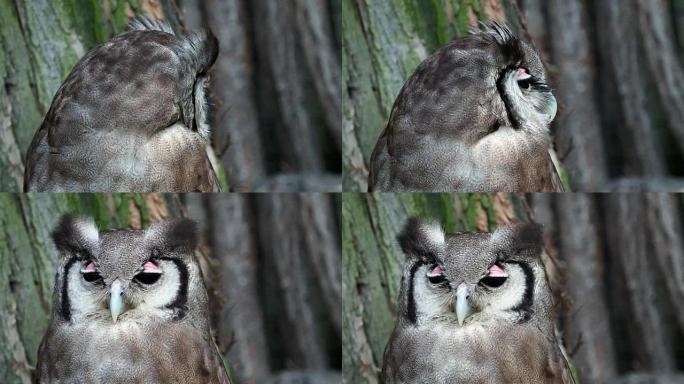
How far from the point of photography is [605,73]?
259 cm

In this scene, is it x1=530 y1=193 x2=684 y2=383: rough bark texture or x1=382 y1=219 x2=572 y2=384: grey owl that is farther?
x1=530 y1=193 x2=684 y2=383: rough bark texture

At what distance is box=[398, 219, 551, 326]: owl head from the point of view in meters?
2.44

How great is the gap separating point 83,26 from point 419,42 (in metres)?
0.79

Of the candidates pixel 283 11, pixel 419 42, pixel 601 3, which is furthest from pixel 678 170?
pixel 283 11

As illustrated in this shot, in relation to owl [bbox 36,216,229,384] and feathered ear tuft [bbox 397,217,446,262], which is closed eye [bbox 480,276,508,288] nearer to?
feathered ear tuft [bbox 397,217,446,262]

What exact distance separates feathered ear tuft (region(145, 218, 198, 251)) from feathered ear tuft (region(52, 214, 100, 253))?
122mm

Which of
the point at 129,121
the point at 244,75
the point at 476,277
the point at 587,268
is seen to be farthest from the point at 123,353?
the point at 587,268

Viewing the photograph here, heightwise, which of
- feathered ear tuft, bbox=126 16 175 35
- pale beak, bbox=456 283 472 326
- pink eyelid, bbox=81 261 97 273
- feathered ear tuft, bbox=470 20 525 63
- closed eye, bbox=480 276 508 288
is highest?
feathered ear tuft, bbox=126 16 175 35

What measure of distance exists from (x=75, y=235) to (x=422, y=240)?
78 cm

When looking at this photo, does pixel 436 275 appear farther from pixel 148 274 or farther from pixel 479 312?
pixel 148 274

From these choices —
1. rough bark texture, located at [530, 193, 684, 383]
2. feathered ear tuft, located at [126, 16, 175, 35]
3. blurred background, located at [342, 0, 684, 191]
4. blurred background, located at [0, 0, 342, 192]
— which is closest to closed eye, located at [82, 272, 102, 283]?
blurred background, located at [0, 0, 342, 192]

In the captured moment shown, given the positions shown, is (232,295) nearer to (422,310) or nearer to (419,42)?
(422,310)

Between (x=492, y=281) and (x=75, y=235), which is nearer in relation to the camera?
→ (x=492, y=281)

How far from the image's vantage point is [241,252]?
8.82 ft
